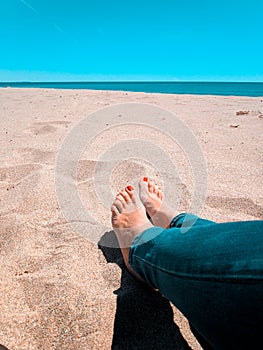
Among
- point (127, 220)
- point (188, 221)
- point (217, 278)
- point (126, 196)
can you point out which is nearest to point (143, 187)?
point (126, 196)

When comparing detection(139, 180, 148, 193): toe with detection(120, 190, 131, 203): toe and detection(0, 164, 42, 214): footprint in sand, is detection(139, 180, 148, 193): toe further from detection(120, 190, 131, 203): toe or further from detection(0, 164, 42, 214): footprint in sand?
detection(0, 164, 42, 214): footprint in sand

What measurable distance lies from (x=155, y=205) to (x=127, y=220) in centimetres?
22

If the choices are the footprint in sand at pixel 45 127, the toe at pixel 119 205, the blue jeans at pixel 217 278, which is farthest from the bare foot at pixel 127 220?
the footprint in sand at pixel 45 127

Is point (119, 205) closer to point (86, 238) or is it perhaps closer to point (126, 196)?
point (126, 196)

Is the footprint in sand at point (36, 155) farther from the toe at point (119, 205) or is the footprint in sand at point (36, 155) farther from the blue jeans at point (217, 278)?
the blue jeans at point (217, 278)

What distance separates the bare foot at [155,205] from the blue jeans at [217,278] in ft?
1.69

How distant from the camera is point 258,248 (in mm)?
582

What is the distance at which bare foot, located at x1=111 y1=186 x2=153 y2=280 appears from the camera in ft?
3.60

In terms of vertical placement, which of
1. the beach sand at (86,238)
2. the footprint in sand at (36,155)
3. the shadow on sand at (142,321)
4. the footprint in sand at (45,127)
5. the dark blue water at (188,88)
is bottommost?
the shadow on sand at (142,321)

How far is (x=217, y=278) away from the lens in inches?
23.4

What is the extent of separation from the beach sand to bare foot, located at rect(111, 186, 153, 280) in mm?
80

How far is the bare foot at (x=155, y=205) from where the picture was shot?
1.28 metres

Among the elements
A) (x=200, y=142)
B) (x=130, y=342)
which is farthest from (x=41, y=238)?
(x=200, y=142)

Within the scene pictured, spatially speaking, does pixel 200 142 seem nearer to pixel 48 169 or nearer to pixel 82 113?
pixel 48 169
